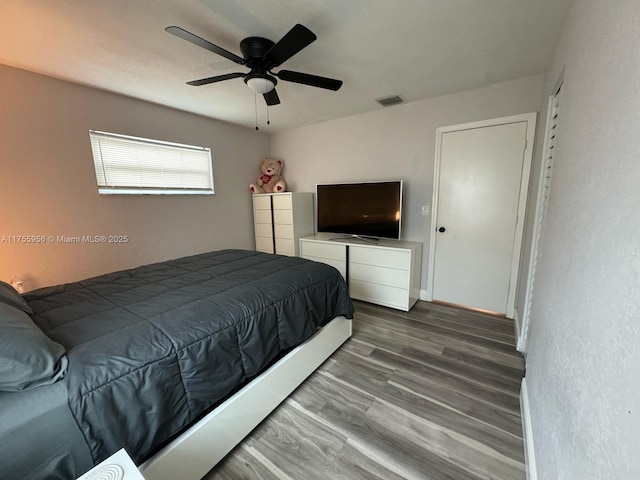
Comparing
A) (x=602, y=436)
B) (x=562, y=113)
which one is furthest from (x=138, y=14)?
(x=602, y=436)

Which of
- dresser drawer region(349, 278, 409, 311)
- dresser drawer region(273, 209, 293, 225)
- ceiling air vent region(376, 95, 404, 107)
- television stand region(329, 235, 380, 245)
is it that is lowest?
dresser drawer region(349, 278, 409, 311)

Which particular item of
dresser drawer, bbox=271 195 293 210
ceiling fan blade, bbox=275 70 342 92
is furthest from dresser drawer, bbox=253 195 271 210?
ceiling fan blade, bbox=275 70 342 92

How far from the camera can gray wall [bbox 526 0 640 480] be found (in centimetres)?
53

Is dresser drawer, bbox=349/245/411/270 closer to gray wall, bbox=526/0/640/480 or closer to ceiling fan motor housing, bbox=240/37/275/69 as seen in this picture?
gray wall, bbox=526/0/640/480

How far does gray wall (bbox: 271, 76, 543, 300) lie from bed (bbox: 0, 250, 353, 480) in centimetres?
179

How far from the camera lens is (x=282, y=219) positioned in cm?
380

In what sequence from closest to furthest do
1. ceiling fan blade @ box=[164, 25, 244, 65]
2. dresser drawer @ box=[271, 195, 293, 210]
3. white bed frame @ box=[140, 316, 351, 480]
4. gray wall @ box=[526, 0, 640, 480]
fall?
gray wall @ box=[526, 0, 640, 480] < white bed frame @ box=[140, 316, 351, 480] < ceiling fan blade @ box=[164, 25, 244, 65] < dresser drawer @ box=[271, 195, 293, 210]

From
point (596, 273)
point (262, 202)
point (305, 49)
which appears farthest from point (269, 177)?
point (596, 273)

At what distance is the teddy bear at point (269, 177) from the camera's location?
4062 millimetres

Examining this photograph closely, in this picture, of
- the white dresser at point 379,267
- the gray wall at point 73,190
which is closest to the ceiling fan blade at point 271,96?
the gray wall at point 73,190

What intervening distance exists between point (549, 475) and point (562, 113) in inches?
66.4

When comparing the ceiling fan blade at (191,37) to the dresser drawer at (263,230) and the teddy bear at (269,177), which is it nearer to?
the teddy bear at (269,177)

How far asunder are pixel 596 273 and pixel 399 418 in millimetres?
1342

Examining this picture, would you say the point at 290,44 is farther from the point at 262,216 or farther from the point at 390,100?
the point at 262,216
